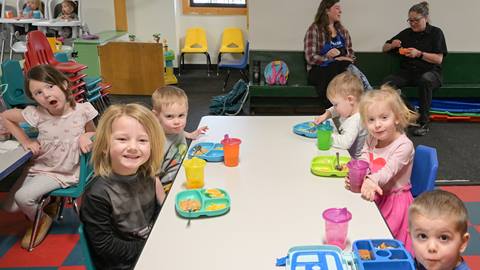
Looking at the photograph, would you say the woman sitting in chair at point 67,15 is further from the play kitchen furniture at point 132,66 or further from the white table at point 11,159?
the white table at point 11,159

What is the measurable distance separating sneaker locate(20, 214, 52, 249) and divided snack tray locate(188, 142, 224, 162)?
1277 mm

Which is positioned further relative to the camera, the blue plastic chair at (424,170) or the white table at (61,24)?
the white table at (61,24)

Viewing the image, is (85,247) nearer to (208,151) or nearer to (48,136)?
(208,151)

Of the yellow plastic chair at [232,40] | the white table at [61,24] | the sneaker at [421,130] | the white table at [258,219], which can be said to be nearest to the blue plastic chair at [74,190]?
the white table at [258,219]

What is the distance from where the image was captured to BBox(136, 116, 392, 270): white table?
1414 mm

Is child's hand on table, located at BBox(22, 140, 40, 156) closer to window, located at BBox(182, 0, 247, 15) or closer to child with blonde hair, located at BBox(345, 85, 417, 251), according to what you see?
child with blonde hair, located at BBox(345, 85, 417, 251)

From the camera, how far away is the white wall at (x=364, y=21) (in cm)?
540

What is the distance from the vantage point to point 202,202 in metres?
1.71

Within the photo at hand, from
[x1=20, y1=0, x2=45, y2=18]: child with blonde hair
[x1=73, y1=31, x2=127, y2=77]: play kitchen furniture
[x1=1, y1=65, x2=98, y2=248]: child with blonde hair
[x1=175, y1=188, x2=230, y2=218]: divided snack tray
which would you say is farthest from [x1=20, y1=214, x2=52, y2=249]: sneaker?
[x1=20, y1=0, x2=45, y2=18]: child with blonde hair

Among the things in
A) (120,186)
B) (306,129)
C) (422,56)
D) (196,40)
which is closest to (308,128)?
(306,129)

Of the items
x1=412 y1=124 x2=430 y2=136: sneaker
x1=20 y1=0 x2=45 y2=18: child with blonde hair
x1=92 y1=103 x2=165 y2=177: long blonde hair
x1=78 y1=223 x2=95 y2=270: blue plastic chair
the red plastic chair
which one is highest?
x1=20 y1=0 x2=45 y2=18: child with blonde hair

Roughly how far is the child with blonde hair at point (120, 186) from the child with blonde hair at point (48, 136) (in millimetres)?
939

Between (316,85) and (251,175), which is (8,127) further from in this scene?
(316,85)

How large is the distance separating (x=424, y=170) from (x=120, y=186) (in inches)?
54.9
